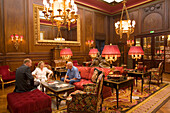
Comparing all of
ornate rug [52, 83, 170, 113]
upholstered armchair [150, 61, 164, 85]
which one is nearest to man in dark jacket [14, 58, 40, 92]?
ornate rug [52, 83, 170, 113]

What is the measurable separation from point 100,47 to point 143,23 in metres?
3.63

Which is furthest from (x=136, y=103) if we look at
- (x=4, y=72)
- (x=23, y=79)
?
(x=4, y=72)

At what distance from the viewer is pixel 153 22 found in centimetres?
790

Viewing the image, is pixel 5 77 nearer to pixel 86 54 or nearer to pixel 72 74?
pixel 72 74

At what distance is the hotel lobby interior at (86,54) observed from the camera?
2.74m

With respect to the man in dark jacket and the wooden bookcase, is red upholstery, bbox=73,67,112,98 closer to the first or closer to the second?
the man in dark jacket

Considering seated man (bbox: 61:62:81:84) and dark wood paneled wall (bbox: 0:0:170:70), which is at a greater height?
dark wood paneled wall (bbox: 0:0:170:70)

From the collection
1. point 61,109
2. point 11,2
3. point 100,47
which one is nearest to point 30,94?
point 61,109

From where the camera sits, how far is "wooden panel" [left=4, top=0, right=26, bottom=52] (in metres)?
5.53

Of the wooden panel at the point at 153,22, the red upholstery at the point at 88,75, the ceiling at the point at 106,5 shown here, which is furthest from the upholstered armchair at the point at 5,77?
the wooden panel at the point at 153,22

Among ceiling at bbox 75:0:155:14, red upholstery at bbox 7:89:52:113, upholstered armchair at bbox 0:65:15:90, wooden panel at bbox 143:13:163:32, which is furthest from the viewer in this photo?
ceiling at bbox 75:0:155:14

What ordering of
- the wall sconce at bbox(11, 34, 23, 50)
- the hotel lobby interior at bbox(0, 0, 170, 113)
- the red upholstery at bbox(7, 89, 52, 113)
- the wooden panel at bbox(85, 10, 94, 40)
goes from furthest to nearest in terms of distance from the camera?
the wooden panel at bbox(85, 10, 94, 40)
the wall sconce at bbox(11, 34, 23, 50)
the hotel lobby interior at bbox(0, 0, 170, 113)
the red upholstery at bbox(7, 89, 52, 113)

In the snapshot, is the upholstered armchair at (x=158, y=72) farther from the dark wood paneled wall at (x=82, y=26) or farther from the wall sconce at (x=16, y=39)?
the wall sconce at (x=16, y=39)

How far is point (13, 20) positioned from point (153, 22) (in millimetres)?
8264
